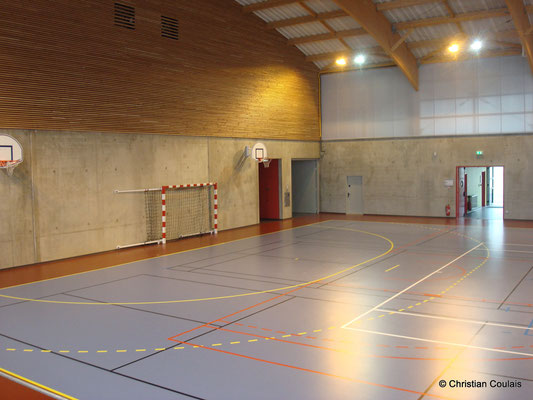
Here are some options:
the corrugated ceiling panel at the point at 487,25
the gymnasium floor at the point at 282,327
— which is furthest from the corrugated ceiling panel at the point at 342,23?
the gymnasium floor at the point at 282,327


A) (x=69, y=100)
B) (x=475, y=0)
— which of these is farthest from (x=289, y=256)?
(x=475, y=0)

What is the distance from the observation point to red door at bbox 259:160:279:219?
2842 cm

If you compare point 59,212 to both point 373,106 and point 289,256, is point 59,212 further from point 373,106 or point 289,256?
point 373,106

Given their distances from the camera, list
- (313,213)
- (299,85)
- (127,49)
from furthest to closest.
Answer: (313,213)
(299,85)
(127,49)

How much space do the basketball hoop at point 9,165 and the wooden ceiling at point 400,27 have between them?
13088 mm

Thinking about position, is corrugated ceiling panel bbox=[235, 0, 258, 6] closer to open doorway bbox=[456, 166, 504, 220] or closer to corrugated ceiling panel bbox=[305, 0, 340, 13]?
corrugated ceiling panel bbox=[305, 0, 340, 13]

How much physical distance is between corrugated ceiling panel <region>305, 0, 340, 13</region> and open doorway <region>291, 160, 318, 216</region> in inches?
392

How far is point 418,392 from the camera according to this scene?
6.87 meters

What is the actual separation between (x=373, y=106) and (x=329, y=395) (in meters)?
24.9

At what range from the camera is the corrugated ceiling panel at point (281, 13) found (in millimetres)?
24797

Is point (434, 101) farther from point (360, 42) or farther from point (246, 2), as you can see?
point (246, 2)

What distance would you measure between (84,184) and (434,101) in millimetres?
19132

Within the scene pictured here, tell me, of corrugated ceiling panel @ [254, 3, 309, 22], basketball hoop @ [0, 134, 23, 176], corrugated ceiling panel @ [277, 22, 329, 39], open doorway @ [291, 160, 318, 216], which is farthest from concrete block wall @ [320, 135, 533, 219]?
basketball hoop @ [0, 134, 23, 176]

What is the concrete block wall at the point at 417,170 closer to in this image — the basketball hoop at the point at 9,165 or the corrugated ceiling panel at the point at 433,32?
the corrugated ceiling panel at the point at 433,32
